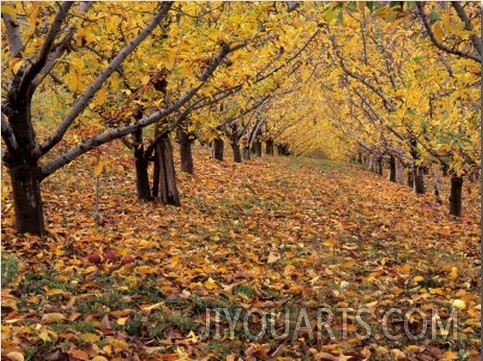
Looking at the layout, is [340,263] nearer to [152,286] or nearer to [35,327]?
[152,286]

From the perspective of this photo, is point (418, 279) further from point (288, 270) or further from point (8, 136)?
point (8, 136)

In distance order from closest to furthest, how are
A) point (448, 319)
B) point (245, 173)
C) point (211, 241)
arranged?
point (448, 319) < point (211, 241) < point (245, 173)

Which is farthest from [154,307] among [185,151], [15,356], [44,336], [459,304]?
[185,151]

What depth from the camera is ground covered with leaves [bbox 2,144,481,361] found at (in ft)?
13.9

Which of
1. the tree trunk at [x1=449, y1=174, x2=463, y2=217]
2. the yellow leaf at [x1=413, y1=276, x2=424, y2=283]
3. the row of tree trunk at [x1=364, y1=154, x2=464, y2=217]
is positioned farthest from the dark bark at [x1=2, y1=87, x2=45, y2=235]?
the tree trunk at [x1=449, y1=174, x2=463, y2=217]

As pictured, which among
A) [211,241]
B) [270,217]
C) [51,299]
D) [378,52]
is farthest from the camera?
[378,52]

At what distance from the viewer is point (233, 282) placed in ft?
19.7

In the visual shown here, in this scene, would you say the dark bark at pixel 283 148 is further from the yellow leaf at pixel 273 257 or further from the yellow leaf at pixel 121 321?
the yellow leaf at pixel 121 321

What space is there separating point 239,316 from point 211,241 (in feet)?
10.1

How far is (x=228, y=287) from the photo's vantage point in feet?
18.6

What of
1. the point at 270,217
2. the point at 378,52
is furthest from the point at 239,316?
the point at 378,52

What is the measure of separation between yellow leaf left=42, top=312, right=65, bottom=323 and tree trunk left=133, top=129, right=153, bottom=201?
6.23 metres

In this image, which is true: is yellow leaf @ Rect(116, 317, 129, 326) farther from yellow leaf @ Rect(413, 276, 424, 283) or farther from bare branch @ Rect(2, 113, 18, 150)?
yellow leaf @ Rect(413, 276, 424, 283)

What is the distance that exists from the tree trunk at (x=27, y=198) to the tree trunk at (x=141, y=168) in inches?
151
